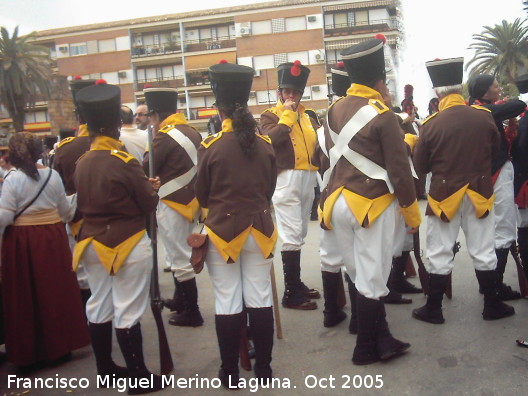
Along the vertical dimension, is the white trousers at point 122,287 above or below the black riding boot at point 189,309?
above

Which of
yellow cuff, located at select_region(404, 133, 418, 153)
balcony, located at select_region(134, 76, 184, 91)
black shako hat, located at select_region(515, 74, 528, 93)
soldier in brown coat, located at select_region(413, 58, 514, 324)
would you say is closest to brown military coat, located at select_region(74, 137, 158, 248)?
soldier in brown coat, located at select_region(413, 58, 514, 324)

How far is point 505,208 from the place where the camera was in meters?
4.73

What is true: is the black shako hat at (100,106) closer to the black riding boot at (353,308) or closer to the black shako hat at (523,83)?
the black riding boot at (353,308)

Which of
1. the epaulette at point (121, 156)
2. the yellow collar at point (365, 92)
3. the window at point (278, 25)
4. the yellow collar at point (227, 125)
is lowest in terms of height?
the epaulette at point (121, 156)

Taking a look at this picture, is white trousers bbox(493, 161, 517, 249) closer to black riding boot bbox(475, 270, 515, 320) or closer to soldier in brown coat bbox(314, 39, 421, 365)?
black riding boot bbox(475, 270, 515, 320)

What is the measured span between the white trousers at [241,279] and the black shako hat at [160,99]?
1.99 meters

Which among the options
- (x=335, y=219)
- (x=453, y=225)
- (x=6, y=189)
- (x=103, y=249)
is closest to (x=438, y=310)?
(x=453, y=225)

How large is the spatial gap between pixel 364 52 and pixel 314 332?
7.79 ft

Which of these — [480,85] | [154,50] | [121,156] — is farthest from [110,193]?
[154,50]

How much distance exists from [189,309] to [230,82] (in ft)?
7.68

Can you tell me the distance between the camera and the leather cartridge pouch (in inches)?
133

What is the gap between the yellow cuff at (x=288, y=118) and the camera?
189 inches

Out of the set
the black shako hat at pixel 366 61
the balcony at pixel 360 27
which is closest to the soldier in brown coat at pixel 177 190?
the black shako hat at pixel 366 61

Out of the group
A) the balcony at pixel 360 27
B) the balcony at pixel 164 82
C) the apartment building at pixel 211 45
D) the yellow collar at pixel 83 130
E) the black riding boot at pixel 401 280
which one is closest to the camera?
the yellow collar at pixel 83 130
